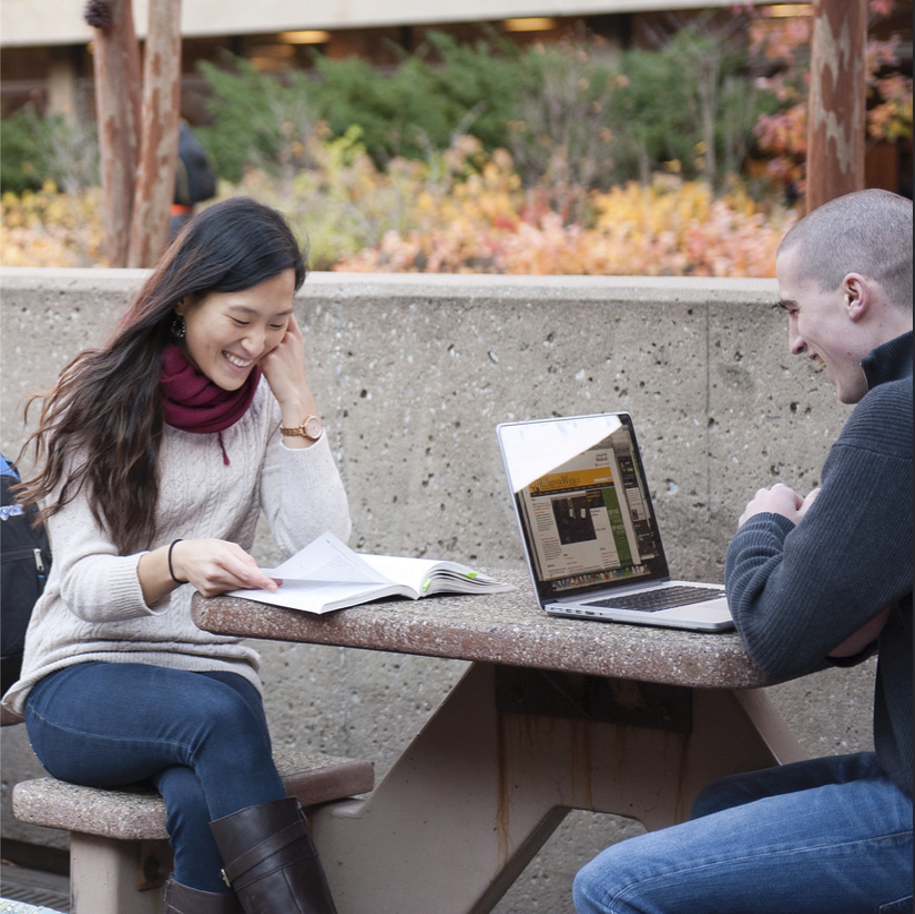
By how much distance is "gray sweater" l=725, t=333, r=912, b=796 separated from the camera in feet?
5.49

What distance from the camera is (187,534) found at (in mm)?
2578

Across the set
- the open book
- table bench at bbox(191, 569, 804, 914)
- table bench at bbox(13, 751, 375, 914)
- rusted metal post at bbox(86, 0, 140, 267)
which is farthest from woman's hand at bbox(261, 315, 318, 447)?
rusted metal post at bbox(86, 0, 140, 267)

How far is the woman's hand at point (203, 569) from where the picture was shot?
86.0 inches

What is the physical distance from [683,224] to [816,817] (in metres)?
5.71

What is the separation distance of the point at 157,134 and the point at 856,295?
9.50ft

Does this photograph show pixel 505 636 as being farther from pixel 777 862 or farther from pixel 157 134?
pixel 157 134

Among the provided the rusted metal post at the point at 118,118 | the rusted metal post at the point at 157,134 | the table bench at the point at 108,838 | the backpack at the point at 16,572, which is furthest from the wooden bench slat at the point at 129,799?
the rusted metal post at the point at 118,118

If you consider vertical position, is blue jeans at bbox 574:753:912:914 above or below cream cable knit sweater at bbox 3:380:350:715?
below

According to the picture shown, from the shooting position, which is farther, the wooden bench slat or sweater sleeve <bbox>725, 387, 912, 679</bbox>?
the wooden bench slat

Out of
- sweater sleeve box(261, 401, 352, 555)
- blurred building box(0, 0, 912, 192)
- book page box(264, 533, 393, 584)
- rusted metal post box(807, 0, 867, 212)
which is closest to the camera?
book page box(264, 533, 393, 584)

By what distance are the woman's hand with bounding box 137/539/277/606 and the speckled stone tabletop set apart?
0.04m

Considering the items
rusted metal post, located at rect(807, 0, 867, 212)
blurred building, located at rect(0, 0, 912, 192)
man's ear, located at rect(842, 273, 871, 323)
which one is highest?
blurred building, located at rect(0, 0, 912, 192)

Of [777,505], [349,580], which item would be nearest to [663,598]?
[777,505]

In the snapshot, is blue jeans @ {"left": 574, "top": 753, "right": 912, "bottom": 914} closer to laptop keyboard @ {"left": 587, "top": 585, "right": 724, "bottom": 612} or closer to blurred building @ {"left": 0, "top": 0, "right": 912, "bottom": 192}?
laptop keyboard @ {"left": 587, "top": 585, "right": 724, "bottom": 612}
